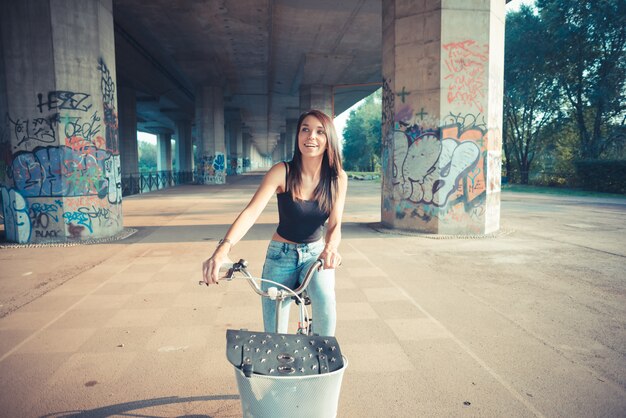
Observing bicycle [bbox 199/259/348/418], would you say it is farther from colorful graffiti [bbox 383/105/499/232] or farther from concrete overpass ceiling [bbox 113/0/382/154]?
concrete overpass ceiling [bbox 113/0/382/154]

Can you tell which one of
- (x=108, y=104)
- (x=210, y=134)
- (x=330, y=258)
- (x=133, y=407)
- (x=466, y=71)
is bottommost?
(x=133, y=407)

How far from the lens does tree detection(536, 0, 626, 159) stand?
23.2 meters

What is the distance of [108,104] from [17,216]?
3043 mm

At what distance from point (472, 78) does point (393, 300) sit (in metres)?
6.34

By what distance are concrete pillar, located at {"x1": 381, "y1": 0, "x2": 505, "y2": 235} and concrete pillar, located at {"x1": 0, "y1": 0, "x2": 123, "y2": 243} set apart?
22.2 ft

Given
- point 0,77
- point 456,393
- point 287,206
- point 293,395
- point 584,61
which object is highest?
point 584,61

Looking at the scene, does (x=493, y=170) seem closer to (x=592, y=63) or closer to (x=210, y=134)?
(x=592, y=63)

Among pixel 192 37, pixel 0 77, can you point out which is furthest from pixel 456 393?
pixel 192 37

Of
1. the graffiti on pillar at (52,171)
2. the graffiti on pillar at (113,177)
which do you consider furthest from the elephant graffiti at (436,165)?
the graffiti on pillar at (52,171)

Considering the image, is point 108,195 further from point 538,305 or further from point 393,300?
point 538,305

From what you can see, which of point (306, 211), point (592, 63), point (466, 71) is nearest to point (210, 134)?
point (466, 71)

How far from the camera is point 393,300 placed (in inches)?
194

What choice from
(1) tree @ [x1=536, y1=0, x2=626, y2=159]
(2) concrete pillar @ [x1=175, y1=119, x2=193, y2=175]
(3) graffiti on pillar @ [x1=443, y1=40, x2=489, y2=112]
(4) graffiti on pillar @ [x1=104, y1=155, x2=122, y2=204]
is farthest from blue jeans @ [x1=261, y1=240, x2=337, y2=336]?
A: (2) concrete pillar @ [x1=175, y1=119, x2=193, y2=175]

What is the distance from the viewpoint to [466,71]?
9078 millimetres
